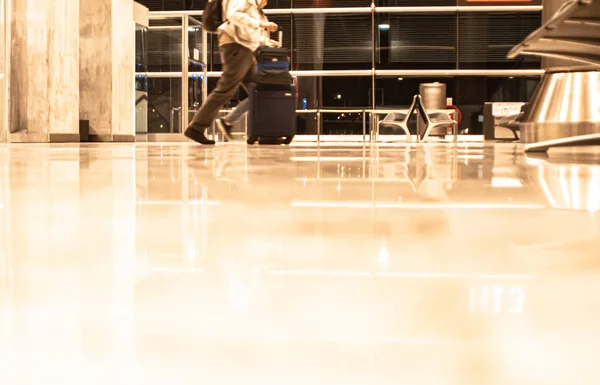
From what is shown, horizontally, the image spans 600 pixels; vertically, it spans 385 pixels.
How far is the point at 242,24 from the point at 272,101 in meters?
2.10

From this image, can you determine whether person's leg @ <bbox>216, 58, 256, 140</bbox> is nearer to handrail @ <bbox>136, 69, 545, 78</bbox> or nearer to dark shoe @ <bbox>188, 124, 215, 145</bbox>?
dark shoe @ <bbox>188, 124, 215, 145</bbox>

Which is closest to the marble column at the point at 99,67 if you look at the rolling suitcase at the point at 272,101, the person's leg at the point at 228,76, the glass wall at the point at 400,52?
the rolling suitcase at the point at 272,101

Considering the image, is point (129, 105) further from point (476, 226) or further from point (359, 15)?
point (476, 226)

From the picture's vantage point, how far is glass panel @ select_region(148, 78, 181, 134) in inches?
475

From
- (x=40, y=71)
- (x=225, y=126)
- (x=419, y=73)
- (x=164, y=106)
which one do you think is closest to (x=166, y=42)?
(x=164, y=106)

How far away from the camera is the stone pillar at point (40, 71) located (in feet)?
31.2

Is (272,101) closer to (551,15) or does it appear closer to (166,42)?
(551,15)

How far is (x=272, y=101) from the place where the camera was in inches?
328

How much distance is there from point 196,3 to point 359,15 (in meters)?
3.75

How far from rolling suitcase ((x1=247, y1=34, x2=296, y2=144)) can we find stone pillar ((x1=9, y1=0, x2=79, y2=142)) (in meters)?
2.71

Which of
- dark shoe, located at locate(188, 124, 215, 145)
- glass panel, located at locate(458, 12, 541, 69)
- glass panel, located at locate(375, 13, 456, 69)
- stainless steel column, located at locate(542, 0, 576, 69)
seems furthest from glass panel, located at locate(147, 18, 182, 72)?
stainless steel column, located at locate(542, 0, 576, 69)

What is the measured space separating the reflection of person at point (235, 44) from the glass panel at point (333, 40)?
11.4 metres

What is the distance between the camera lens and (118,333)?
51 cm

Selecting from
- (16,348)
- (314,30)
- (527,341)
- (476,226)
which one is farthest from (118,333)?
(314,30)
